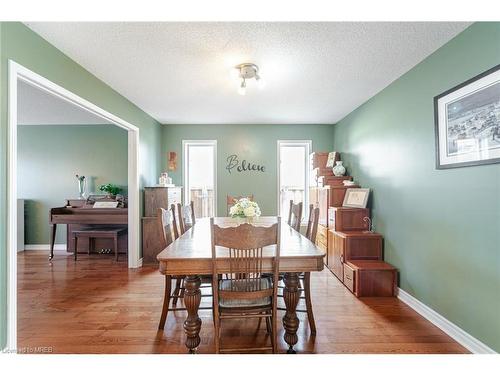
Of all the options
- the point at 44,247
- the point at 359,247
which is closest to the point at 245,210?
the point at 359,247

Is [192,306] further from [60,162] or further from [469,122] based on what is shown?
[60,162]

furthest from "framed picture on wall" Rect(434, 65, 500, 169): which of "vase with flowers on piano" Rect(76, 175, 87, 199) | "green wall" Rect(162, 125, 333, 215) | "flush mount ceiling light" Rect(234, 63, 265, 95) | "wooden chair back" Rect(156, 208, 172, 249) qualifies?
"vase with flowers on piano" Rect(76, 175, 87, 199)

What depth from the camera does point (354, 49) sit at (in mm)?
2193

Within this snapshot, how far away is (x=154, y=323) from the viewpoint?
7.38 feet

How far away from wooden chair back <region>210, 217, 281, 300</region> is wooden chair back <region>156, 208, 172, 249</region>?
0.80m

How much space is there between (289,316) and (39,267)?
4.22m

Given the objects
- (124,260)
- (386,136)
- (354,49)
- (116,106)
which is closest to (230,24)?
(354,49)

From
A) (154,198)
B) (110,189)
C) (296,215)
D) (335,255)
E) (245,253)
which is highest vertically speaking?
(110,189)

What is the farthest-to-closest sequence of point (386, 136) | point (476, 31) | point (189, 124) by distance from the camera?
point (189, 124) → point (386, 136) → point (476, 31)

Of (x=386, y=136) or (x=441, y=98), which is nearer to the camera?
(x=441, y=98)

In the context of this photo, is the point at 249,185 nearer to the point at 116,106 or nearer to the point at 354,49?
the point at 116,106

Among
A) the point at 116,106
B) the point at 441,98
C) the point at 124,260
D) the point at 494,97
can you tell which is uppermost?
the point at 116,106

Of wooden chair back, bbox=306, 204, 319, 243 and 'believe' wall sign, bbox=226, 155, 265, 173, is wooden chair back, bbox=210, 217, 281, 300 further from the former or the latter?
'believe' wall sign, bbox=226, 155, 265, 173

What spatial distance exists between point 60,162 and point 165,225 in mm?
4135
